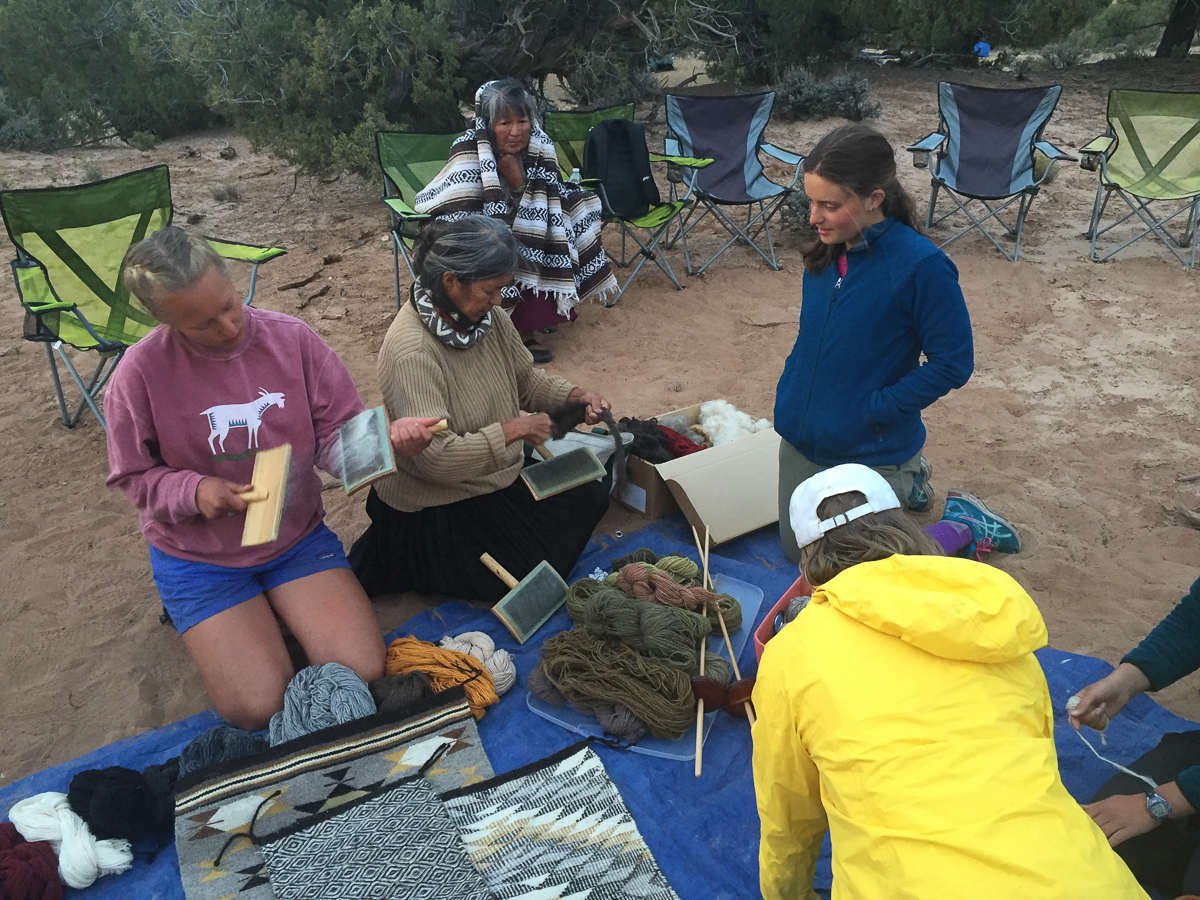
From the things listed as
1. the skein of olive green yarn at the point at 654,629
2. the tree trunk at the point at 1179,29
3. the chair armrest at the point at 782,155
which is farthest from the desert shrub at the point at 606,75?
the tree trunk at the point at 1179,29

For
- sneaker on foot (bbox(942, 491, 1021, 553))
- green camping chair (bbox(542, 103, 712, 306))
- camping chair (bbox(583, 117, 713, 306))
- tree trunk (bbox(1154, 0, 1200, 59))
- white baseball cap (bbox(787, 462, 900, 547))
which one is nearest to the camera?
white baseball cap (bbox(787, 462, 900, 547))

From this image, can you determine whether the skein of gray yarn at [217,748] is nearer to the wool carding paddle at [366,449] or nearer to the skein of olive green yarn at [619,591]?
the wool carding paddle at [366,449]

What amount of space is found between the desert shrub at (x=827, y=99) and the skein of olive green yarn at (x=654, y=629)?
7.46 m

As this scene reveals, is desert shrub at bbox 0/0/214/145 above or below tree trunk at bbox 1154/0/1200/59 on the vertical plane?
above

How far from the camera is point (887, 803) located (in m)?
1.23

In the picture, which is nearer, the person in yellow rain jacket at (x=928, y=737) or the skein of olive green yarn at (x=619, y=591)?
the person in yellow rain jacket at (x=928, y=737)

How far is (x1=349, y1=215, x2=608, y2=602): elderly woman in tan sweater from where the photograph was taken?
2.49 m

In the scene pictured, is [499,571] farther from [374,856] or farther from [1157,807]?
[1157,807]

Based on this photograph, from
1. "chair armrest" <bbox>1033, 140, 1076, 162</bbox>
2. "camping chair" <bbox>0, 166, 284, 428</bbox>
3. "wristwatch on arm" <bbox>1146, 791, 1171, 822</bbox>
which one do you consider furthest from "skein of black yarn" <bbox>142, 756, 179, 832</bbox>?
"chair armrest" <bbox>1033, 140, 1076, 162</bbox>

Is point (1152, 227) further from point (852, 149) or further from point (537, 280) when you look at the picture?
point (852, 149)

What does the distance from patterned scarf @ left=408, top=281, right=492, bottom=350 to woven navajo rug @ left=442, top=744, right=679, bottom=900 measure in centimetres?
127

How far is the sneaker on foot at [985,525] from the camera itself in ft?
9.97

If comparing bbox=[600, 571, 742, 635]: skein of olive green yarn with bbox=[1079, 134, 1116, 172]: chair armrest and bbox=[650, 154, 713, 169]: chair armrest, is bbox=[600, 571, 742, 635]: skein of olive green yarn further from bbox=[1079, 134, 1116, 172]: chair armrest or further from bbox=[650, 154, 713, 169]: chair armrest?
bbox=[1079, 134, 1116, 172]: chair armrest

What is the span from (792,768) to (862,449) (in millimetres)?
1356
